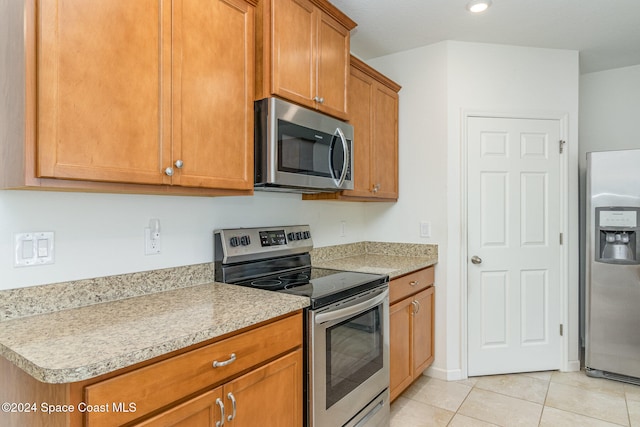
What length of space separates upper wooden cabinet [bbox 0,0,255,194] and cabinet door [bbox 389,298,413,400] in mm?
1249

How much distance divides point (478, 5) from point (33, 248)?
258 cm

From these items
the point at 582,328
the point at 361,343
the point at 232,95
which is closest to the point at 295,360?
the point at 361,343

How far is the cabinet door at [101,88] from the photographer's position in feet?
3.52

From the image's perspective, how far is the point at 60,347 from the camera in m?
1.00

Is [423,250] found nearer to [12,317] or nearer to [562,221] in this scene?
[562,221]

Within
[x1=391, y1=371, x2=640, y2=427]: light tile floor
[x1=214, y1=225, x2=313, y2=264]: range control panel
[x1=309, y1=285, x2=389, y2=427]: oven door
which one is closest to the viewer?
[x1=309, y1=285, x2=389, y2=427]: oven door

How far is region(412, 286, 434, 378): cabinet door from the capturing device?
2.57 metres

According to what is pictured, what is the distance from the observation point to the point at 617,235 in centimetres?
274

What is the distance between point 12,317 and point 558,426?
107 inches

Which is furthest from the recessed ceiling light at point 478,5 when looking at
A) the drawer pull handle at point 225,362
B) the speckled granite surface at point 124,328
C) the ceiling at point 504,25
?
the drawer pull handle at point 225,362

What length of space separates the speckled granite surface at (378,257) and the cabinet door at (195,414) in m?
1.28

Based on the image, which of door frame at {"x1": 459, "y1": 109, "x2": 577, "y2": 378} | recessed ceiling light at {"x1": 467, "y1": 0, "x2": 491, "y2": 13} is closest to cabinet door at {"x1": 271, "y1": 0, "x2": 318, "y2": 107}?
recessed ceiling light at {"x1": 467, "y1": 0, "x2": 491, "y2": 13}

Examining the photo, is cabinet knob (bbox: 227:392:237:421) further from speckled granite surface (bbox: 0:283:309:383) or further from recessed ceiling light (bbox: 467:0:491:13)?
recessed ceiling light (bbox: 467:0:491:13)

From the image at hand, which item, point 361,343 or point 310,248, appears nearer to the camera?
point 361,343
